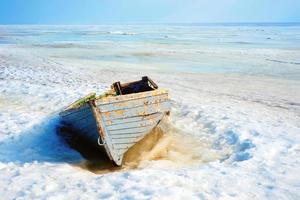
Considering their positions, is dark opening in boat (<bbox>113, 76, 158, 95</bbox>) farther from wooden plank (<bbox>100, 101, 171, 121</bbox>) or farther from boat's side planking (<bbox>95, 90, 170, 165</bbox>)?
boat's side planking (<bbox>95, 90, 170, 165</bbox>)

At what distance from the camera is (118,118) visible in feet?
27.8

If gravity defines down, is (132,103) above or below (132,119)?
above

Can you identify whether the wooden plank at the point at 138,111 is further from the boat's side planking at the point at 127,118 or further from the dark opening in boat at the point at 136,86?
the dark opening in boat at the point at 136,86

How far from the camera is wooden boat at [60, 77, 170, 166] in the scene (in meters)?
8.14

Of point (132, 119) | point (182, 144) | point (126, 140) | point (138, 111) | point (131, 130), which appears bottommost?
point (182, 144)

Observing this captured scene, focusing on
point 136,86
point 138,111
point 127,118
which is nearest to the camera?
point 127,118

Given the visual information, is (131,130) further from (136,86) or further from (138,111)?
(136,86)

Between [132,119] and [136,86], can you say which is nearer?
[132,119]

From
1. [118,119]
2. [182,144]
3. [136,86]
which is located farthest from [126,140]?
[136,86]

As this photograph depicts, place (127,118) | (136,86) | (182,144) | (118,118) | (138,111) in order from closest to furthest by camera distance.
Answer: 1. (118,118)
2. (127,118)
3. (138,111)
4. (182,144)
5. (136,86)

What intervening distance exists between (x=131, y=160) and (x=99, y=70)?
14.9 meters

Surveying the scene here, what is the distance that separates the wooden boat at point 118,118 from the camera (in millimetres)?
8141

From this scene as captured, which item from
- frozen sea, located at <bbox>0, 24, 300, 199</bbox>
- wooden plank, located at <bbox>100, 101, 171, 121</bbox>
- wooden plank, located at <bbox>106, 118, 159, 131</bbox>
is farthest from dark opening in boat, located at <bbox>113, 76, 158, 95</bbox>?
wooden plank, located at <bbox>106, 118, 159, 131</bbox>

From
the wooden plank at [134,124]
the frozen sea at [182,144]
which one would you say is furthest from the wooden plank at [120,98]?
the frozen sea at [182,144]
